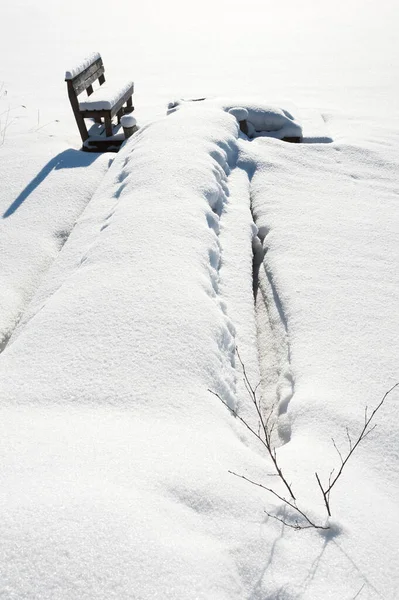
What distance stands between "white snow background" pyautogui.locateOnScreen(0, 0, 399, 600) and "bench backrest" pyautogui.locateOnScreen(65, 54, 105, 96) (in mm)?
861

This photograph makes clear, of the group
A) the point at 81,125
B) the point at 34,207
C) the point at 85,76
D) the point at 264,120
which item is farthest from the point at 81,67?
the point at 34,207

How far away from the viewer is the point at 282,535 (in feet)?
5.75

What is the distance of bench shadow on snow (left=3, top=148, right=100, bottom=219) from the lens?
16.9 ft

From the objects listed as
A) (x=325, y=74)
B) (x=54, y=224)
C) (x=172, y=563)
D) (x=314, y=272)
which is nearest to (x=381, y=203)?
(x=314, y=272)

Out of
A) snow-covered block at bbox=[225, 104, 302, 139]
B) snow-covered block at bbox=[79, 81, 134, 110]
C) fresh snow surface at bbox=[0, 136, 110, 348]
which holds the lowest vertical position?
fresh snow surface at bbox=[0, 136, 110, 348]

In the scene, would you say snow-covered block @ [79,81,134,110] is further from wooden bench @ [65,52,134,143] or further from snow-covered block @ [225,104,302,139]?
snow-covered block @ [225,104,302,139]

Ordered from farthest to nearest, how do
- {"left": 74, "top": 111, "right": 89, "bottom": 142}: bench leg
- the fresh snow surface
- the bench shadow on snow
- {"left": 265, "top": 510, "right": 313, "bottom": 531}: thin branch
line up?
{"left": 74, "top": 111, "right": 89, "bottom": 142}: bench leg
the bench shadow on snow
the fresh snow surface
{"left": 265, "top": 510, "right": 313, "bottom": 531}: thin branch

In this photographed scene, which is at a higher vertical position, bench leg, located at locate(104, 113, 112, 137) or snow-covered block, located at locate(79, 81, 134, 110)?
snow-covered block, located at locate(79, 81, 134, 110)

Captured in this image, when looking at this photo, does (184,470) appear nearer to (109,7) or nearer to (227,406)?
(227,406)

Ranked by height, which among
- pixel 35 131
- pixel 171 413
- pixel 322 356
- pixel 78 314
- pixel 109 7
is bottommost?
pixel 322 356

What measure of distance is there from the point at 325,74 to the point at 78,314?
10935mm

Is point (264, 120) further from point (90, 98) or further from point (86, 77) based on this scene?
point (86, 77)

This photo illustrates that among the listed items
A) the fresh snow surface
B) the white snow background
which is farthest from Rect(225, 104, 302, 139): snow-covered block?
the fresh snow surface

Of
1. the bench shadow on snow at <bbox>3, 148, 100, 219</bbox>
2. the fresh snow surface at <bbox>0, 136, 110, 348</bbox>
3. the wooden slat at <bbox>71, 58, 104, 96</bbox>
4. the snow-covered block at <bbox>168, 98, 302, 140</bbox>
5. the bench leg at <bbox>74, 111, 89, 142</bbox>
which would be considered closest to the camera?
the fresh snow surface at <bbox>0, 136, 110, 348</bbox>
